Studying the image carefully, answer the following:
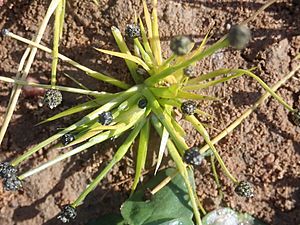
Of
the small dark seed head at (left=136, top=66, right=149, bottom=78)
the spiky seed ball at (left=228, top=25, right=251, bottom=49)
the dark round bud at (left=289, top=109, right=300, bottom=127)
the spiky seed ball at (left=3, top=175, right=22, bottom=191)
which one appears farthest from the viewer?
the small dark seed head at (left=136, top=66, right=149, bottom=78)

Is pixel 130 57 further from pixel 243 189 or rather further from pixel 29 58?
pixel 243 189

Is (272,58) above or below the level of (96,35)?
below

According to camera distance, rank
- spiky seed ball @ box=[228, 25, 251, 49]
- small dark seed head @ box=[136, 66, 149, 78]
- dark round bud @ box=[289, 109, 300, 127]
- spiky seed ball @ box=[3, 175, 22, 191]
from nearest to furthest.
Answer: spiky seed ball @ box=[228, 25, 251, 49]
spiky seed ball @ box=[3, 175, 22, 191]
dark round bud @ box=[289, 109, 300, 127]
small dark seed head @ box=[136, 66, 149, 78]

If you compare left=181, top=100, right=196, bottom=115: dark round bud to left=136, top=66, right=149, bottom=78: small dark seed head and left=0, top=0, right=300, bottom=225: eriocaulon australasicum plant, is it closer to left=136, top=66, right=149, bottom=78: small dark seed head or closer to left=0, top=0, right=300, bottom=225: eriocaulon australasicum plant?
left=0, top=0, right=300, bottom=225: eriocaulon australasicum plant

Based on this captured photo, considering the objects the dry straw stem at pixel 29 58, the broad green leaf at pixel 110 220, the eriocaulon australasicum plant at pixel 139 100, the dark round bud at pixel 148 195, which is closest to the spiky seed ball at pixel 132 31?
the eriocaulon australasicum plant at pixel 139 100

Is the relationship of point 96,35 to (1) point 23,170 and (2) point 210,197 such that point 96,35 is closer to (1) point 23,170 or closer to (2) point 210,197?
(1) point 23,170

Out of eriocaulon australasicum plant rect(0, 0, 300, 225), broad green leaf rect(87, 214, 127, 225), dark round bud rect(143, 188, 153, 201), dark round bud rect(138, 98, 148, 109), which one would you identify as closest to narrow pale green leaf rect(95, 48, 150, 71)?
eriocaulon australasicum plant rect(0, 0, 300, 225)

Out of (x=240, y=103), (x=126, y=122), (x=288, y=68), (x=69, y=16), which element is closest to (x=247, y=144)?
(x=240, y=103)

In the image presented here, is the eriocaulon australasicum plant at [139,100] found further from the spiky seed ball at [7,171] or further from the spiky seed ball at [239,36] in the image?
the spiky seed ball at [239,36]
